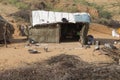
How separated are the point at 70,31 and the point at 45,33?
6.71 feet

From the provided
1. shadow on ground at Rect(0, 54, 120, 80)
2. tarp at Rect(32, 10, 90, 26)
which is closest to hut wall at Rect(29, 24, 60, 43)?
tarp at Rect(32, 10, 90, 26)

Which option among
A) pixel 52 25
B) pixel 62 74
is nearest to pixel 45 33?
pixel 52 25

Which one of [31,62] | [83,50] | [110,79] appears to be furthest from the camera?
[83,50]

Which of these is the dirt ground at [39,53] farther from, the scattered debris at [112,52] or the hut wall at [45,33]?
the hut wall at [45,33]

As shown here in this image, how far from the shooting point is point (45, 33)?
68.6ft

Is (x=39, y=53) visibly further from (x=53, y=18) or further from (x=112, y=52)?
(x=53, y=18)

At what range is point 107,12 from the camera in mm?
35125

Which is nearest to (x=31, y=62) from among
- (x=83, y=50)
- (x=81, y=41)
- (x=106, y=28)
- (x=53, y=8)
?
(x=83, y=50)

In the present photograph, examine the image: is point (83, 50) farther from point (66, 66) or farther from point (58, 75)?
point (58, 75)

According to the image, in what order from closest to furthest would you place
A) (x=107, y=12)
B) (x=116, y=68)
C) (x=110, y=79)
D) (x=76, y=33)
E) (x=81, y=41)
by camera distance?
1. (x=110, y=79)
2. (x=116, y=68)
3. (x=81, y=41)
4. (x=76, y=33)
5. (x=107, y=12)

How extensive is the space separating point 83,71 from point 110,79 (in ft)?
3.09

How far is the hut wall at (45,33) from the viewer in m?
20.9

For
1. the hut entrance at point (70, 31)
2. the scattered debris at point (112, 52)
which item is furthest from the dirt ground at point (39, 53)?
the hut entrance at point (70, 31)

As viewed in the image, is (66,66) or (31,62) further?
(31,62)
